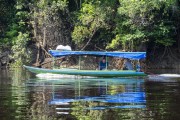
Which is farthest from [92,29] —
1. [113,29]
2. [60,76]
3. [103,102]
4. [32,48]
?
[103,102]

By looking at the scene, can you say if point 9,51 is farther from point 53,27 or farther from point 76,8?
point 76,8

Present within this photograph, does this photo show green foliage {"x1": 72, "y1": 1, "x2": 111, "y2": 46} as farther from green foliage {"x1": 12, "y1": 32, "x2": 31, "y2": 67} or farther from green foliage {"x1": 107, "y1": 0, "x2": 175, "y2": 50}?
green foliage {"x1": 12, "y1": 32, "x2": 31, "y2": 67}

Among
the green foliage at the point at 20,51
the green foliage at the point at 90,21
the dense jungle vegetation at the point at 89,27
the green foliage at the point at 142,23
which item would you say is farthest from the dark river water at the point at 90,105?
the green foliage at the point at 20,51

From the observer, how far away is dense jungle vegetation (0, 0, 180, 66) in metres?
40.0

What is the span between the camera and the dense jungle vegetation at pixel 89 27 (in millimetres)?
39969

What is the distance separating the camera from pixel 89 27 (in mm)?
42781

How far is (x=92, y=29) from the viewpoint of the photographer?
42.3m

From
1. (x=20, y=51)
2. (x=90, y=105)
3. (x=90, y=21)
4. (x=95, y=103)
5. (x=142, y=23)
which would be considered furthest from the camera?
(x=20, y=51)

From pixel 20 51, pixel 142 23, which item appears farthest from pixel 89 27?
pixel 20 51

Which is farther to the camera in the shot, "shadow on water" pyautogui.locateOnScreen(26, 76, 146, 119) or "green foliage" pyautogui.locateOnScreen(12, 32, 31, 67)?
"green foliage" pyautogui.locateOnScreen(12, 32, 31, 67)

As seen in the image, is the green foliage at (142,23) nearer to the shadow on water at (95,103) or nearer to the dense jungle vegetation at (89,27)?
the dense jungle vegetation at (89,27)

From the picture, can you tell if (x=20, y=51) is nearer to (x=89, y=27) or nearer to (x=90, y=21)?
(x=89, y=27)

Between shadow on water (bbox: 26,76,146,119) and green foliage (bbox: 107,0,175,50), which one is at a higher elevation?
green foliage (bbox: 107,0,175,50)

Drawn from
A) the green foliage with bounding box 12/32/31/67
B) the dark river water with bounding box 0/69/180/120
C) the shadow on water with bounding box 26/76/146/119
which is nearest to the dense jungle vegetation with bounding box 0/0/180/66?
the green foliage with bounding box 12/32/31/67
